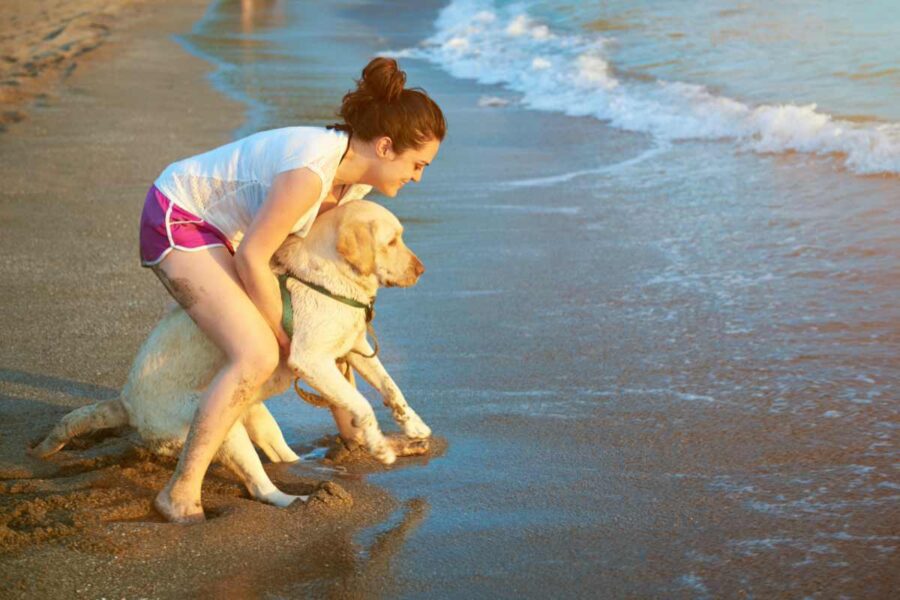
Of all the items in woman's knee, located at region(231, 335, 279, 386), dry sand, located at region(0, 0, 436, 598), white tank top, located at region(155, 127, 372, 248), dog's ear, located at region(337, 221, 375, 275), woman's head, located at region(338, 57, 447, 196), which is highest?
woman's head, located at region(338, 57, 447, 196)

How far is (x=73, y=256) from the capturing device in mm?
7043

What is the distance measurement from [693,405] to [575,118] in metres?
7.89

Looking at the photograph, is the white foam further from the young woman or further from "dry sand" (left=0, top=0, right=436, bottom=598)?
the young woman

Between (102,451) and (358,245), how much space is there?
52.1 inches

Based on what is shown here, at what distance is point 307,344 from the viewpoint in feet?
13.3

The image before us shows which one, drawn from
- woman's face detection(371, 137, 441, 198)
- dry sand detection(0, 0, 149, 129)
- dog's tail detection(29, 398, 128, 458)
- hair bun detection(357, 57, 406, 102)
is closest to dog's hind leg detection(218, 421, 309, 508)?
dog's tail detection(29, 398, 128, 458)

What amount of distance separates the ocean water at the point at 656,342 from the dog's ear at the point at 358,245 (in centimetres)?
81

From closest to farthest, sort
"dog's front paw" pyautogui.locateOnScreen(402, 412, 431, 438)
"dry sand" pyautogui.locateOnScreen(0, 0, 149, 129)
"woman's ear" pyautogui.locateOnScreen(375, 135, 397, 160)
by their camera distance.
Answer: "woman's ear" pyautogui.locateOnScreen(375, 135, 397, 160)
"dog's front paw" pyautogui.locateOnScreen(402, 412, 431, 438)
"dry sand" pyautogui.locateOnScreen(0, 0, 149, 129)

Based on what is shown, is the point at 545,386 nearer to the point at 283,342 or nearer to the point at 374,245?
the point at 374,245

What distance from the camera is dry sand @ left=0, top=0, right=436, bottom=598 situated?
136 inches

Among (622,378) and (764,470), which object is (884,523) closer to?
(764,470)

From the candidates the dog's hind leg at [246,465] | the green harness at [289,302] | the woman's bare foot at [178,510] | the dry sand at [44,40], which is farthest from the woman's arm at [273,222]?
the dry sand at [44,40]

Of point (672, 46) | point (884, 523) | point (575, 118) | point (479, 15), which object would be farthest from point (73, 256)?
point (479, 15)

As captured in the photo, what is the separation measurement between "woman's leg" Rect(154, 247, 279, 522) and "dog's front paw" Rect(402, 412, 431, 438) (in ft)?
2.30
